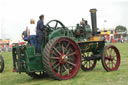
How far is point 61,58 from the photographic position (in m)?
7.12

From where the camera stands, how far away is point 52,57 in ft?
22.6

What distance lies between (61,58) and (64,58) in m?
A: 0.10

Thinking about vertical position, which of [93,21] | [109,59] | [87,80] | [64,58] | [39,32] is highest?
[93,21]

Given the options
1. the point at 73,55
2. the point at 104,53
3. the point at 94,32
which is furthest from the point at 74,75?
the point at 94,32

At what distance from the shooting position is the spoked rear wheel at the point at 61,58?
22.2ft

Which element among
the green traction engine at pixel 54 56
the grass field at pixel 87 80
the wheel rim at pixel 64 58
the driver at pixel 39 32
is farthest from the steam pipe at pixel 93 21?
the driver at pixel 39 32

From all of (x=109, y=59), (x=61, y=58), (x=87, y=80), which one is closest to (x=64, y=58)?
(x=61, y=58)

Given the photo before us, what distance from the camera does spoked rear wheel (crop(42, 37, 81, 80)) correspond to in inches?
266

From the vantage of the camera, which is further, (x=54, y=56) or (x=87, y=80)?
(x=54, y=56)

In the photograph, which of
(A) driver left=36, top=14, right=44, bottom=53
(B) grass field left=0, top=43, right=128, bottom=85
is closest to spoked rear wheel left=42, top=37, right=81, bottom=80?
(B) grass field left=0, top=43, right=128, bottom=85

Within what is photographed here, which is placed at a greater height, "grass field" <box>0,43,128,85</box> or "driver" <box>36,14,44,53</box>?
"driver" <box>36,14,44,53</box>

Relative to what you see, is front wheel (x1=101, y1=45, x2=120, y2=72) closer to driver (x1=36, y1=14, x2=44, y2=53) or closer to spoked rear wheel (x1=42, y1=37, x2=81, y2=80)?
spoked rear wheel (x1=42, y1=37, x2=81, y2=80)

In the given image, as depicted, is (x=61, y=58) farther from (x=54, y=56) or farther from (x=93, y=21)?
(x=93, y=21)

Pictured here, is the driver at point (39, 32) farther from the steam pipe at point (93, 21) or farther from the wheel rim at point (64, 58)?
the steam pipe at point (93, 21)
